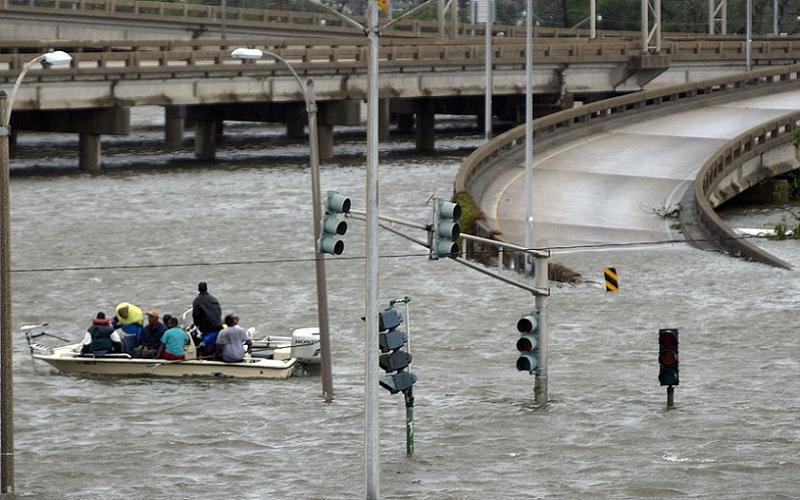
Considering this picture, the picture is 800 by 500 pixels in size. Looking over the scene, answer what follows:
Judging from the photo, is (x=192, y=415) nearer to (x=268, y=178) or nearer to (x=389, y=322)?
(x=389, y=322)

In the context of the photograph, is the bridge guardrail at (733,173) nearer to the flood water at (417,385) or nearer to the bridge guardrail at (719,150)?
the bridge guardrail at (719,150)

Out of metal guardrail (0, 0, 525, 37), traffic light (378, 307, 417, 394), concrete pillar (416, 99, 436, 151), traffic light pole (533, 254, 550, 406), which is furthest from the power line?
metal guardrail (0, 0, 525, 37)

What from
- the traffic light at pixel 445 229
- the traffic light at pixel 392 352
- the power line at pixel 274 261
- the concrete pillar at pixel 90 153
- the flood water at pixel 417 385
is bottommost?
the flood water at pixel 417 385

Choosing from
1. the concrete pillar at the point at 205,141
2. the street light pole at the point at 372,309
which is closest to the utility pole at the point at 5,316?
the street light pole at the point at 372,309

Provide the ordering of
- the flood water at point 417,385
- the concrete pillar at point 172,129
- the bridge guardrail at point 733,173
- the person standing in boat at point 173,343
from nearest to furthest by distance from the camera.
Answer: the flood water at point 417,385
the person standing in boat at point 173,343
the bridge guardrail at point 733,173
the concrete pillar at point 172,129

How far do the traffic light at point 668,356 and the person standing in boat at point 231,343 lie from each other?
7.71m

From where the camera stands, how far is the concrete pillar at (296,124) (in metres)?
77.9

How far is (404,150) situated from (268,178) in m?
15.2

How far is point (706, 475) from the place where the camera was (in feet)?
88.2

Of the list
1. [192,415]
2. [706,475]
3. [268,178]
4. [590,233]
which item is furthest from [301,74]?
[706,475]

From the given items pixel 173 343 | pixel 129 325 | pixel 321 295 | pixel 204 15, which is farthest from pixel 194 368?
pixel 204 15

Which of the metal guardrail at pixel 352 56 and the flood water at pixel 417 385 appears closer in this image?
the flood water at pixel 417 385

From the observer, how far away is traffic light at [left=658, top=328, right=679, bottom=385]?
2975cm

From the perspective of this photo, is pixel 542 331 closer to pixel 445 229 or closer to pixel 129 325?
pixel 445 229
